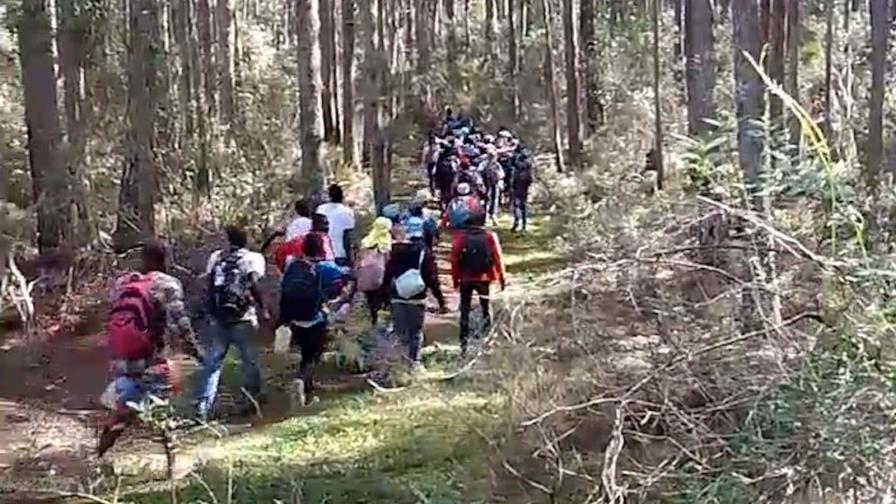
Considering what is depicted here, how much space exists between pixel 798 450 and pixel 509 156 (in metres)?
17.6

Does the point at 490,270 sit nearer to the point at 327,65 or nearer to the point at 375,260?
the point at 375,260

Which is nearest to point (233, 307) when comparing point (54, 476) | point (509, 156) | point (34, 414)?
point (54, 476)

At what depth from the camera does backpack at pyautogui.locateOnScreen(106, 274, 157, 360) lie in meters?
9.45

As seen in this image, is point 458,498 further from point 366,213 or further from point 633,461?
point 366,213

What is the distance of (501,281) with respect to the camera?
40.1 ft

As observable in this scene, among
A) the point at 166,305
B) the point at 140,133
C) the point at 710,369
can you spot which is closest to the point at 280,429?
the point at 166,305

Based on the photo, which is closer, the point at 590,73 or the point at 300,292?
the point at 300,292

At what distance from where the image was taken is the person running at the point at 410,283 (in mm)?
12000

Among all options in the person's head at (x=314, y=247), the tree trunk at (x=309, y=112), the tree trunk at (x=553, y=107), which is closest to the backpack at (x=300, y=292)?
the person's head at (x=314, y=247)

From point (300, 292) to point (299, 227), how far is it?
189 cm

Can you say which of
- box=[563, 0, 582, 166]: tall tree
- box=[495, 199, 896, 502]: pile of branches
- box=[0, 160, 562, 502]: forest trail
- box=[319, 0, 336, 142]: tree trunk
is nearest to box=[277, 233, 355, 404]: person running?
box=[0, 160, 562, 502]: forest trail

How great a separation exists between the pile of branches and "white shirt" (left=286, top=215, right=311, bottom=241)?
5.26m

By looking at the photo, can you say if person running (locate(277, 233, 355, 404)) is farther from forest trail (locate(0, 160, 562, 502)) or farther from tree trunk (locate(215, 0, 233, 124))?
tree trunk (locate(215, 0, 233, 124))

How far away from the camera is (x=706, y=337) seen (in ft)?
21.5
